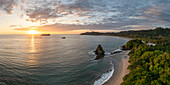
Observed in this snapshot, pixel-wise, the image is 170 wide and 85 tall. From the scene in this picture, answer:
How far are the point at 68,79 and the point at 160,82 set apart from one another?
18.8 metres

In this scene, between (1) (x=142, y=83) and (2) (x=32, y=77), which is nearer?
(1) (x=142, y=83)

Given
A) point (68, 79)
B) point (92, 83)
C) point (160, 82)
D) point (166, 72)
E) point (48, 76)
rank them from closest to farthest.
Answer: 1. point (160, 82)
2. point (166, 72)
3. point (92, 83)
4. point (68, 79)
5. point (48, 76)

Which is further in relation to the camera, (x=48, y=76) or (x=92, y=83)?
(x=48, y=76)

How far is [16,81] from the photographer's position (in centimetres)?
2297

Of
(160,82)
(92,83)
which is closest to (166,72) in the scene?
(160,82)

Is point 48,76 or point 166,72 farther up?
point 166,72

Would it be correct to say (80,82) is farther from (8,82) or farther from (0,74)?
(0,74)

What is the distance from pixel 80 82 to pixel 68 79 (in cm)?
358

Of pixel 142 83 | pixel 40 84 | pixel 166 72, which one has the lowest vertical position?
pixel 40 84

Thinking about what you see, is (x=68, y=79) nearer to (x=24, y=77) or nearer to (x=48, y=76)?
(x=48, y=76)

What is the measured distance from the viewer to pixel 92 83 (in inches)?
864

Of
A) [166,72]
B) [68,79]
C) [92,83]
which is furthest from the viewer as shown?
[68,79]

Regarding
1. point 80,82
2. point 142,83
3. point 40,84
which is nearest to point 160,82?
point 142,83

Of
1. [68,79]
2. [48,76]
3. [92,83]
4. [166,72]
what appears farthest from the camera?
[48,76]
